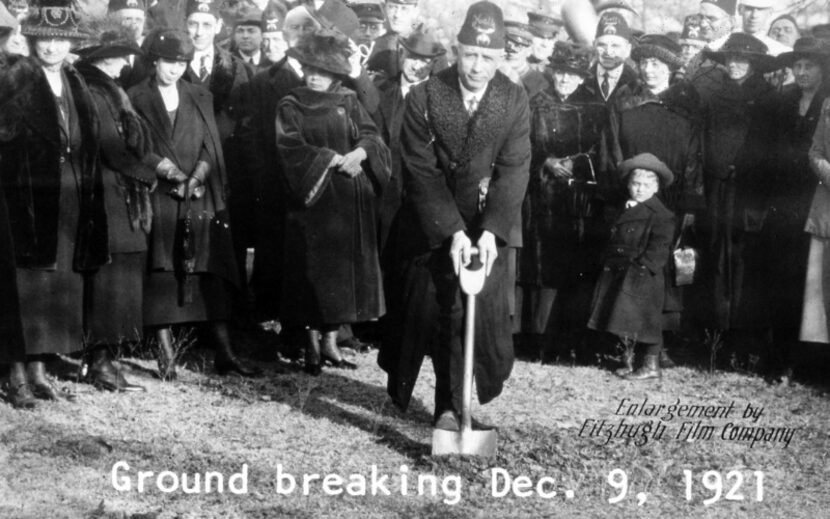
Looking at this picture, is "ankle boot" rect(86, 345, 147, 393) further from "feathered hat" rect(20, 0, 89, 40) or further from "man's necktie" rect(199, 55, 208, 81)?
"man's necktie" rect(199, 55, 208, 81)

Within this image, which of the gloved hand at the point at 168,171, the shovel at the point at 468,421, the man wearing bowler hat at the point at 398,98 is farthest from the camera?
the man wearing bowler hat at the point at 398,98

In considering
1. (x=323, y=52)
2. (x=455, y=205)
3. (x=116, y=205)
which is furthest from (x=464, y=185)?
(x=116, y=205)

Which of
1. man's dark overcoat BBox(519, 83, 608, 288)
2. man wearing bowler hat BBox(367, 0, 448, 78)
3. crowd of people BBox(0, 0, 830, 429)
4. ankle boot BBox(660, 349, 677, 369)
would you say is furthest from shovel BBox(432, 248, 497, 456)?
man wearing bowler hat BBox(367, 0, 448, 78)

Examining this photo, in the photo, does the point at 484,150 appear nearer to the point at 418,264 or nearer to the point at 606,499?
the point at 418,264

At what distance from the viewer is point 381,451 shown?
24.6 ft

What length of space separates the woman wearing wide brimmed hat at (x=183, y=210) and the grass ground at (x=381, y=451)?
39cm

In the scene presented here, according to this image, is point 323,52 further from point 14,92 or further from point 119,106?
point 14,92

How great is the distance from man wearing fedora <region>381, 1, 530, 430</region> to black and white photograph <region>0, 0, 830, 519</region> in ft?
0.05

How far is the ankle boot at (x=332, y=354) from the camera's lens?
9.48m

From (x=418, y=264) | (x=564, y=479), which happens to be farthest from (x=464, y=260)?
(x=564, y=479)

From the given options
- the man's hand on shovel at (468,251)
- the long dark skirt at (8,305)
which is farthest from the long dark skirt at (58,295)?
the man's hand on shovel at (468,251)

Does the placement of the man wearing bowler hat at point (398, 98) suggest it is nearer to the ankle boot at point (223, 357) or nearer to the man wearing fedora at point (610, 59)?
the man wearing fedora at point (610, 59)

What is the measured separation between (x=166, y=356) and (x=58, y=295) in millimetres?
1041

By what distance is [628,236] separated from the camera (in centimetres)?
956
